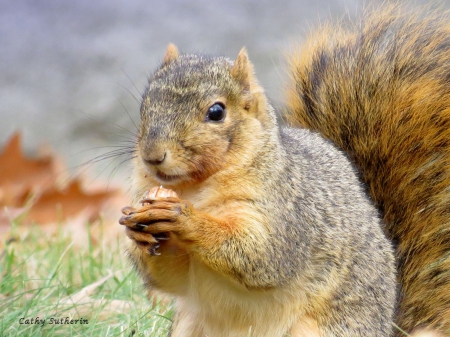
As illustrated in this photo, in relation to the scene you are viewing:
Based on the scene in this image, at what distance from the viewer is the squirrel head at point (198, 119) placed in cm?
152

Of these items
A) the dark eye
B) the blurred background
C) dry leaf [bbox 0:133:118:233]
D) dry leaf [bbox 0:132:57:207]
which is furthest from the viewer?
the blurred background

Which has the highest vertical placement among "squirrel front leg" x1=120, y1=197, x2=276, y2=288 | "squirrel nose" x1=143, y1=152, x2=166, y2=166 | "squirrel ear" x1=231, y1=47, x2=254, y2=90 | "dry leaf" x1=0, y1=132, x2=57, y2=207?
"dry leaf" x1=0, y1=132, x2=57, y2=207

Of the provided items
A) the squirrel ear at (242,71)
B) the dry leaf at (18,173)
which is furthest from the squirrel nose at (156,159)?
the dry leaf at (18,173)

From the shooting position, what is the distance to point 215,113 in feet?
5.30

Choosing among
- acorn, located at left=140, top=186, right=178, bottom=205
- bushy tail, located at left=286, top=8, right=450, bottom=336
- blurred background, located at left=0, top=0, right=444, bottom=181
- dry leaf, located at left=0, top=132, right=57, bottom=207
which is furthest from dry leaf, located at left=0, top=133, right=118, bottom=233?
acorn, located at left=140, top=186, right=178, bottom=205

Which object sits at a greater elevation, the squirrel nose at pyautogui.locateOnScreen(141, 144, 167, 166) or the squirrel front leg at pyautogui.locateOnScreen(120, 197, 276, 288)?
the squirrel nose at pyautogui.locateOnScreen(141, 144, 167, 166)

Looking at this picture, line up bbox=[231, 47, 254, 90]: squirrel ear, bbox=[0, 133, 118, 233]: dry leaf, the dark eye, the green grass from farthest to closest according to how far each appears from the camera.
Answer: bbox=[0, 133, 118, 233]: dry leaf
the green grass
bbox=[231, 47, 254, 90]: squirrel ear
the dark eye

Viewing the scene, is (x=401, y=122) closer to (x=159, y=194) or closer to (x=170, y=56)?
(x=170, y=56)

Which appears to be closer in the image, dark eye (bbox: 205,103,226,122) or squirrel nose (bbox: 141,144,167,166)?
squirrel nose (bbox: 141,144,167,166)

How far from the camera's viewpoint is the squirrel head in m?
1.52

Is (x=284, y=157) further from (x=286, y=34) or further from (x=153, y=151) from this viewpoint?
(x=286, y=34)

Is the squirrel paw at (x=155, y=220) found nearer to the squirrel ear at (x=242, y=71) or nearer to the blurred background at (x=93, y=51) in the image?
the squirrel ear at (x=242, y=71)

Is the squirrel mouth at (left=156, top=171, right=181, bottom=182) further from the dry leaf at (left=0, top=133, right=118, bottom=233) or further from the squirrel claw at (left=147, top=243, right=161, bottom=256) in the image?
the dry leaf at (left=0, top=133, right=118, bottom=233)

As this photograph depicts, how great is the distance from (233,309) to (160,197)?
0.34m
